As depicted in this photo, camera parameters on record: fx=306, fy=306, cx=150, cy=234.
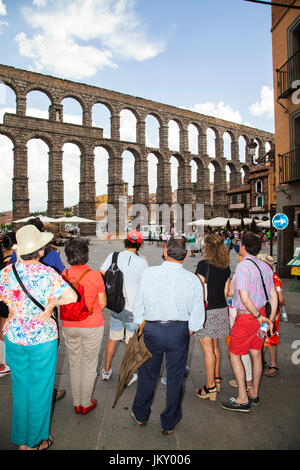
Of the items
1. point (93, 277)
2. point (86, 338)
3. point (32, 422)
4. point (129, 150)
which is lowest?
point (32, 422)

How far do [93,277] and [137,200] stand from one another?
122 ft

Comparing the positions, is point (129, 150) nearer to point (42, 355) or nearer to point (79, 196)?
point (79, 196)

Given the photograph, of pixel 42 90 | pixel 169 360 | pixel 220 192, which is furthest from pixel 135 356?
pixel 220 192

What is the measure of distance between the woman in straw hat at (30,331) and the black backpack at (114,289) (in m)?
0.97

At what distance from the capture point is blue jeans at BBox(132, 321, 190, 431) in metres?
2.77

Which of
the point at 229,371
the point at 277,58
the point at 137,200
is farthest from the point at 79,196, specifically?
the point at 229,371

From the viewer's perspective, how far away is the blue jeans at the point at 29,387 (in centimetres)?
253

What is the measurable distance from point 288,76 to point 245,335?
33.0 ft

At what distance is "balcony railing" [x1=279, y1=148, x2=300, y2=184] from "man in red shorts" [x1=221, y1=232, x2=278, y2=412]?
7308 millimetres

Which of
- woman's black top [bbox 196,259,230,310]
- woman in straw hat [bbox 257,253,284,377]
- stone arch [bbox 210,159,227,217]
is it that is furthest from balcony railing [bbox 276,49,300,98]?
stone arch [bbox 210,159,227,217]

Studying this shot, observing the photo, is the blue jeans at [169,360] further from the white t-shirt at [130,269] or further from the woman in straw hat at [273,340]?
the woman in straw hat at [273,340]

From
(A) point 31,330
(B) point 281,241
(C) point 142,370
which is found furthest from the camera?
(B) point 281,241
